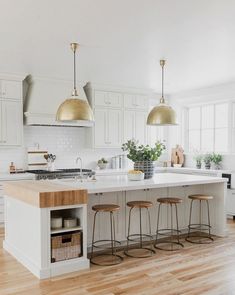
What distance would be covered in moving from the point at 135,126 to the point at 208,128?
178cm

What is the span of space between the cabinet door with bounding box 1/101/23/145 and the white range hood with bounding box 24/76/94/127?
16 cm

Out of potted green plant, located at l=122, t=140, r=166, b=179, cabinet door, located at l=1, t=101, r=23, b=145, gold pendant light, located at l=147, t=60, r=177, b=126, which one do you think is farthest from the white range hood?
gold pendant light, located at l=147, t=60, r=177, b=126

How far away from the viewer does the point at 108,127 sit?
7484 millimetres

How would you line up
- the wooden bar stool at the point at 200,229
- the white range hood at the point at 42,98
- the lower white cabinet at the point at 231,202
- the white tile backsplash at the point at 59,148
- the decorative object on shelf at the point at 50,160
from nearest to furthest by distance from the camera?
the wooden bar stool at the point at 200,229
the white range hood at the point at 42,98
the lower white cabinet at the point at 231,202
the white tile backsplash at the point at 59,148
the decorative object on shelf at the point at 50,160

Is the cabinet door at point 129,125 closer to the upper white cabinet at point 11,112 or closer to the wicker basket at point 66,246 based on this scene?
the upper white cabinet at point 11,112

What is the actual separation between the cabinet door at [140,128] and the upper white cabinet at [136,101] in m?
0.14

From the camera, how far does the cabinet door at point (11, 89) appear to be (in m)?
6.27

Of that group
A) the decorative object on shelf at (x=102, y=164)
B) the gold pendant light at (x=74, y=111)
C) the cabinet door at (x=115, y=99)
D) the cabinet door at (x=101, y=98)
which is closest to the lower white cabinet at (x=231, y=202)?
the decorative object on shelf at (x=102, y=164)

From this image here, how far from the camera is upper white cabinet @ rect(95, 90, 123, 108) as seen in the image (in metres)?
7.31

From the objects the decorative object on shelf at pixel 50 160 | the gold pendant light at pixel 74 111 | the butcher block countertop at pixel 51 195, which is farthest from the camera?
the decorative object on shelf at pixel 50 160

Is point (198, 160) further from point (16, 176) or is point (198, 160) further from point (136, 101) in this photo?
point (16, 176)

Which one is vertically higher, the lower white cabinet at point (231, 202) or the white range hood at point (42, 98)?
the white range hood at point (42, 98)

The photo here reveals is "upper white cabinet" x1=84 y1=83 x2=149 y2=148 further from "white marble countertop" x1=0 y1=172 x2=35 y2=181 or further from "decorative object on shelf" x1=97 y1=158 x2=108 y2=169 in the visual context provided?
"white marble countertop" x1=0 y1=172 x2=35 y2=181

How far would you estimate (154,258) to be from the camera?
171 inches
